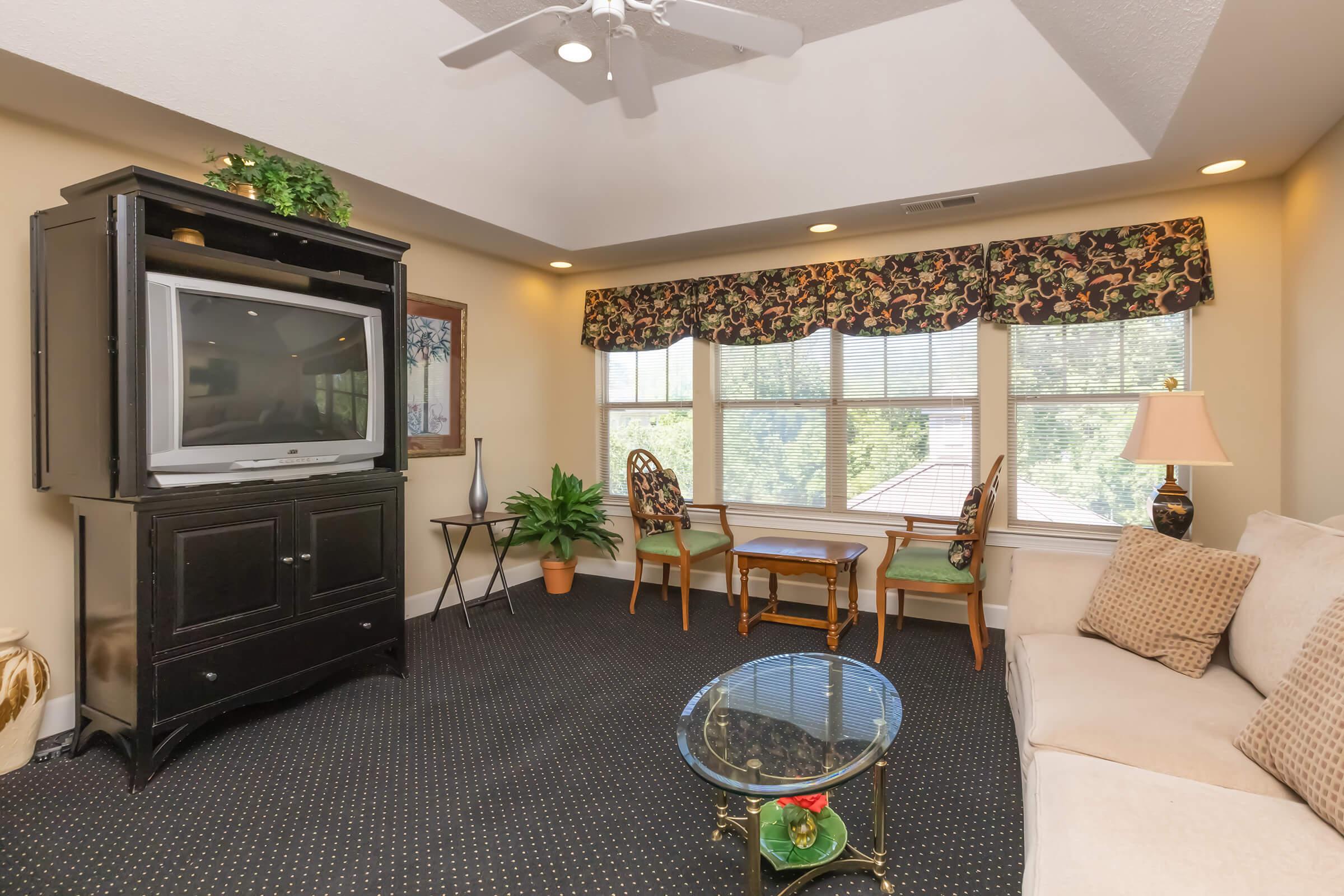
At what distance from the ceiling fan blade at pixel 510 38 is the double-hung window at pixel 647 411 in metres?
2.84

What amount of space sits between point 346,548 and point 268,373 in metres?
0.81

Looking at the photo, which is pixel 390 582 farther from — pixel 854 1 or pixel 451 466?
pixel 854 1

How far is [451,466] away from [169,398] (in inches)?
86.5

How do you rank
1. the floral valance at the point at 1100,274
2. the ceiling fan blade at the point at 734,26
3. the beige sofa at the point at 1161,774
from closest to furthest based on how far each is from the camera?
the beige sofa at the point at 1161,774
the ceiling fan blade at the point at 734,26
the floral valance at the point at 1100,274

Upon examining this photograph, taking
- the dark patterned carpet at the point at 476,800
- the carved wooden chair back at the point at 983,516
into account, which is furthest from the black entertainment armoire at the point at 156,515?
the carved wooden chair back at the point at 983,516

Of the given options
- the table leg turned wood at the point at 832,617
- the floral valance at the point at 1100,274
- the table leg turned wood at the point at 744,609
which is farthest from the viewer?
Result: the table leg turned wood at the point at 744,609

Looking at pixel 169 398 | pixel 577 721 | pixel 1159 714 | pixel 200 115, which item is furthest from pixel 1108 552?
pixel 200 115

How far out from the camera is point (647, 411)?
16.9ft

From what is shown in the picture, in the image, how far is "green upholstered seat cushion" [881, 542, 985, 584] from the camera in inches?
131

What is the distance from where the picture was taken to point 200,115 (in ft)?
8.35

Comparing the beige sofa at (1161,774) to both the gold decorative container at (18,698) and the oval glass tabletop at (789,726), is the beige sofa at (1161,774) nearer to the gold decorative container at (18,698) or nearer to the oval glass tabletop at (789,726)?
the oval glass tabletop at (789,726)

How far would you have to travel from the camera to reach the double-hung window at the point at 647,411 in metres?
5.01

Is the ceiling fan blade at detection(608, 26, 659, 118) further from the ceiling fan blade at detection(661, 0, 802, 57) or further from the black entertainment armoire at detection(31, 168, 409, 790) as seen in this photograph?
the black entertainment armoire at detection(31, 168, 409, 790)

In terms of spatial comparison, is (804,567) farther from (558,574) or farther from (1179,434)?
(558,574)
